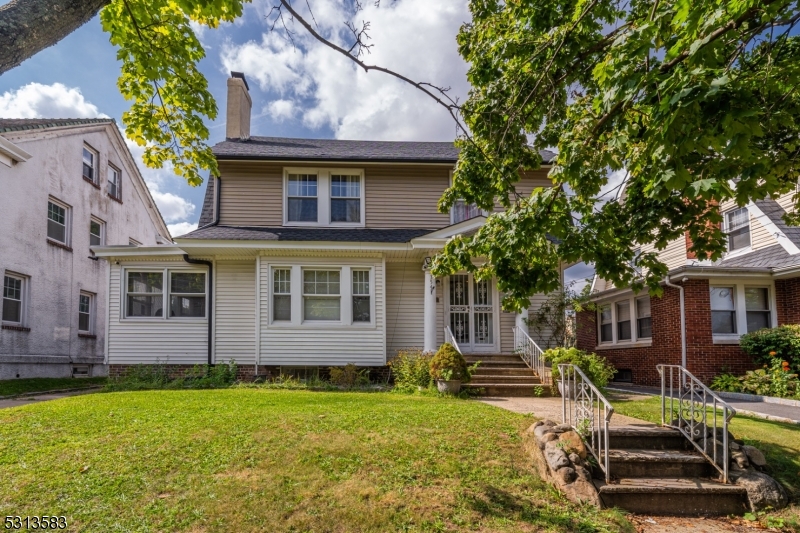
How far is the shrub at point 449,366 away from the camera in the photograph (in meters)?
9.44

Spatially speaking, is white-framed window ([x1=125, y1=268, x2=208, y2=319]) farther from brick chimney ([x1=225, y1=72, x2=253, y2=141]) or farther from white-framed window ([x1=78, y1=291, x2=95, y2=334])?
white-framed window ([x1=78, y1=291, x2=95, y2=334])

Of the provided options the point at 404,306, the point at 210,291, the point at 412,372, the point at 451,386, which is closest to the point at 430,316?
the point at 404,306

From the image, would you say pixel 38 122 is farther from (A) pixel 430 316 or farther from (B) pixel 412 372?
(B) pixel 412 372

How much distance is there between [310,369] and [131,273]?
534 cm

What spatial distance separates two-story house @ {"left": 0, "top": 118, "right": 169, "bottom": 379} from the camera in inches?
530

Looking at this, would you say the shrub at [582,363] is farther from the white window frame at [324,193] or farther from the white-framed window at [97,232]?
the white-framed window at [97,232]

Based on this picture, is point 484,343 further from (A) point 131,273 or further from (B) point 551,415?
(A) point 131,273

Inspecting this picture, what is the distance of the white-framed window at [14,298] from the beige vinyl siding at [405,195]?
10.7 meters

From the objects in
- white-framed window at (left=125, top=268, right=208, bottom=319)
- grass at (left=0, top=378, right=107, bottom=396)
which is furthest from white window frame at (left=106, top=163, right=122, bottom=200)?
white-framed window at (left=125, top=268, right=208, bottom=319)

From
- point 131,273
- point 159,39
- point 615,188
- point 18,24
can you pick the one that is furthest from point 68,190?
point 615,188

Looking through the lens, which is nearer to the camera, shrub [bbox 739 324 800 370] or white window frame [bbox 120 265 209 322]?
shrub [bbox 739 324 800 370]

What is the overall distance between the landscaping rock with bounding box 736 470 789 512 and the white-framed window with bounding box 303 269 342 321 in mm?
8870

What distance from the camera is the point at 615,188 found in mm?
6160

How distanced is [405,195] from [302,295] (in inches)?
163
